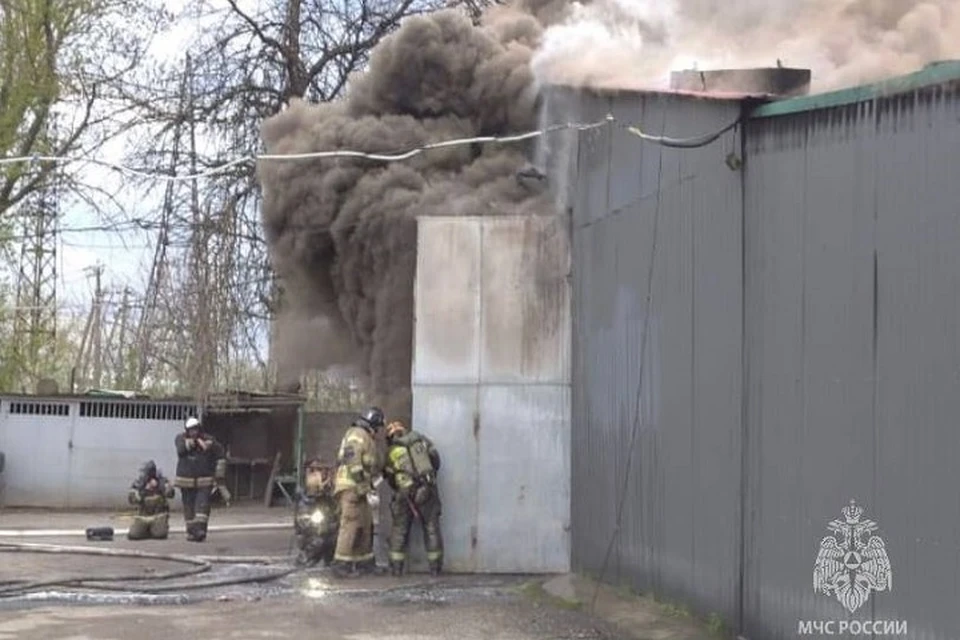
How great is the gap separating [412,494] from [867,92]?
6.50 meters

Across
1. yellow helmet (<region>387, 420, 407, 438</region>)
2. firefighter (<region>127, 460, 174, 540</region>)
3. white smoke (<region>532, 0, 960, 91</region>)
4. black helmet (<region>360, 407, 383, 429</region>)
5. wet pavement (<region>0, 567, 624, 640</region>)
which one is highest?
white smoke (<region>532, 0, 960, 91</region>)

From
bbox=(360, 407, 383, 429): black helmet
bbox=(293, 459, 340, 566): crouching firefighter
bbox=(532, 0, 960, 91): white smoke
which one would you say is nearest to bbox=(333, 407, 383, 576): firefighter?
bbox=(360, 407, 383, 429): black helmet

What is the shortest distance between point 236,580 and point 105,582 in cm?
113

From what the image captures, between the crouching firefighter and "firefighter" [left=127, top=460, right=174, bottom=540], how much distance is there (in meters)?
3.18

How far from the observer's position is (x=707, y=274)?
335 inches

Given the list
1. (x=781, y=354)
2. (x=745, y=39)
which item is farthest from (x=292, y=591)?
(x=745, y=39)

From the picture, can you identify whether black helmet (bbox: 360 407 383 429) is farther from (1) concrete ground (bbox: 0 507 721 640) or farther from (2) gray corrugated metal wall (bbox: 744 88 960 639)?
(2) gray corrugated metal wall (bbox: 744 88 960 639)

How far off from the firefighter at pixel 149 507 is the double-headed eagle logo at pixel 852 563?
10052mm

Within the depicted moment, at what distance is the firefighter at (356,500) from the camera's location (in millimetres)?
11961

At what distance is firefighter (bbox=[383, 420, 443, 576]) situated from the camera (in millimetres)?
11789

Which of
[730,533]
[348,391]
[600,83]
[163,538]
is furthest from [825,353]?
[348,391]

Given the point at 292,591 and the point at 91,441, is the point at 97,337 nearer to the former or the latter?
the point at 91,441

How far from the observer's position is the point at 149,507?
15.2 meters

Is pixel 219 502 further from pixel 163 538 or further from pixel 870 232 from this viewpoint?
pixel 870 232
